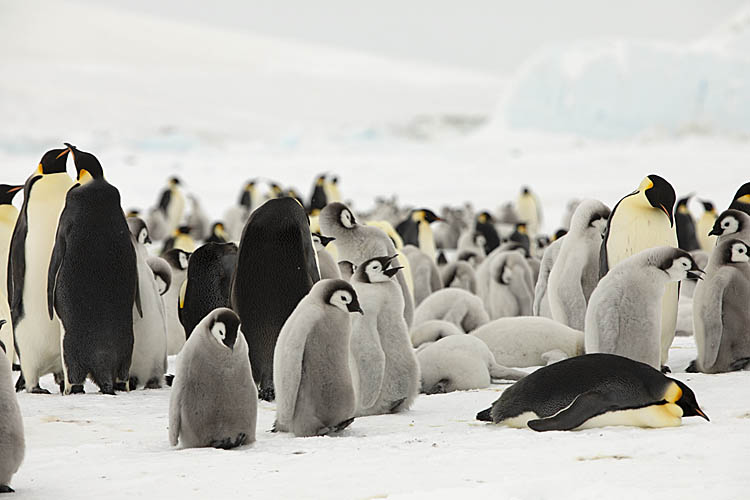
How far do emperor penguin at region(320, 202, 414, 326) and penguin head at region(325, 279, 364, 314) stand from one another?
1899 mm

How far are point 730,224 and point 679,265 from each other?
3.41 ft

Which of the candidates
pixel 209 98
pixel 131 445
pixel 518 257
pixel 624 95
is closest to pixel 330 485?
pixel 131 445

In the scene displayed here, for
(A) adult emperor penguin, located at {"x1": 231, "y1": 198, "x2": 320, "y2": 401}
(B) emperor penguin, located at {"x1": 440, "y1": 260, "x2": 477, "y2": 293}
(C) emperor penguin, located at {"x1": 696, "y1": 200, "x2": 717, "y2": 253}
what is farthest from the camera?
(C) emperor penguin, located at {"x1": 696, "y1": 200, "x2": 717, "y2": 253}

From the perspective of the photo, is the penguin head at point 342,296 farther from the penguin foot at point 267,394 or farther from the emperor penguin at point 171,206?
the emperor penguin at point 171,206

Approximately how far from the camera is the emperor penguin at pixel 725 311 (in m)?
5.06

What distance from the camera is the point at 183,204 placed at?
19.7 metres

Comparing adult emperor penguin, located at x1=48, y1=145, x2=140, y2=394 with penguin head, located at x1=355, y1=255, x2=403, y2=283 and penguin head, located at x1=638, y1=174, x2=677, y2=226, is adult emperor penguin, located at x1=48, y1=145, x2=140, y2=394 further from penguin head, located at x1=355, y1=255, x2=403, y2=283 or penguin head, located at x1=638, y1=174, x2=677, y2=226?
penguin head, located at x1=638, y1=174, x2=677, y2=226

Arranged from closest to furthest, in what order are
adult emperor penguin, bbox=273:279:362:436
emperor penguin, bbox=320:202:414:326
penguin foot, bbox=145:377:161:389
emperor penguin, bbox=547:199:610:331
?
adult emperor penguin, bbox=273:279:362:436
penguin foot, bbox=145:377:161:389
emperor penguin, bbox=320:202:414:326
emperor penguin, bbox=547:199:610:331

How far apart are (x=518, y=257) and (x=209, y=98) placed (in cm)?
7095

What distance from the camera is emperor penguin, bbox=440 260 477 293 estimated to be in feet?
30.1

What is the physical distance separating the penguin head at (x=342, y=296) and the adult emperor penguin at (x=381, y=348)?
1.23 ft

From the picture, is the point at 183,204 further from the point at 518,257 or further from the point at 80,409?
the point at 80,409

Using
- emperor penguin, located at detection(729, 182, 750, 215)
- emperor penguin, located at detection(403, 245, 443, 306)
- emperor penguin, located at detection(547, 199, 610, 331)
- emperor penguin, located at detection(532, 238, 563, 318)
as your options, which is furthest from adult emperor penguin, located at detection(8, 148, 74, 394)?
emperor penguin, located at detection(729, 182, 750, 215)

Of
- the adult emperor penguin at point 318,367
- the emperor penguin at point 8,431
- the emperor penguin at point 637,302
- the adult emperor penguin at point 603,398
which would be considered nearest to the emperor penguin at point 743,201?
the emperor penguin at point 637,302
